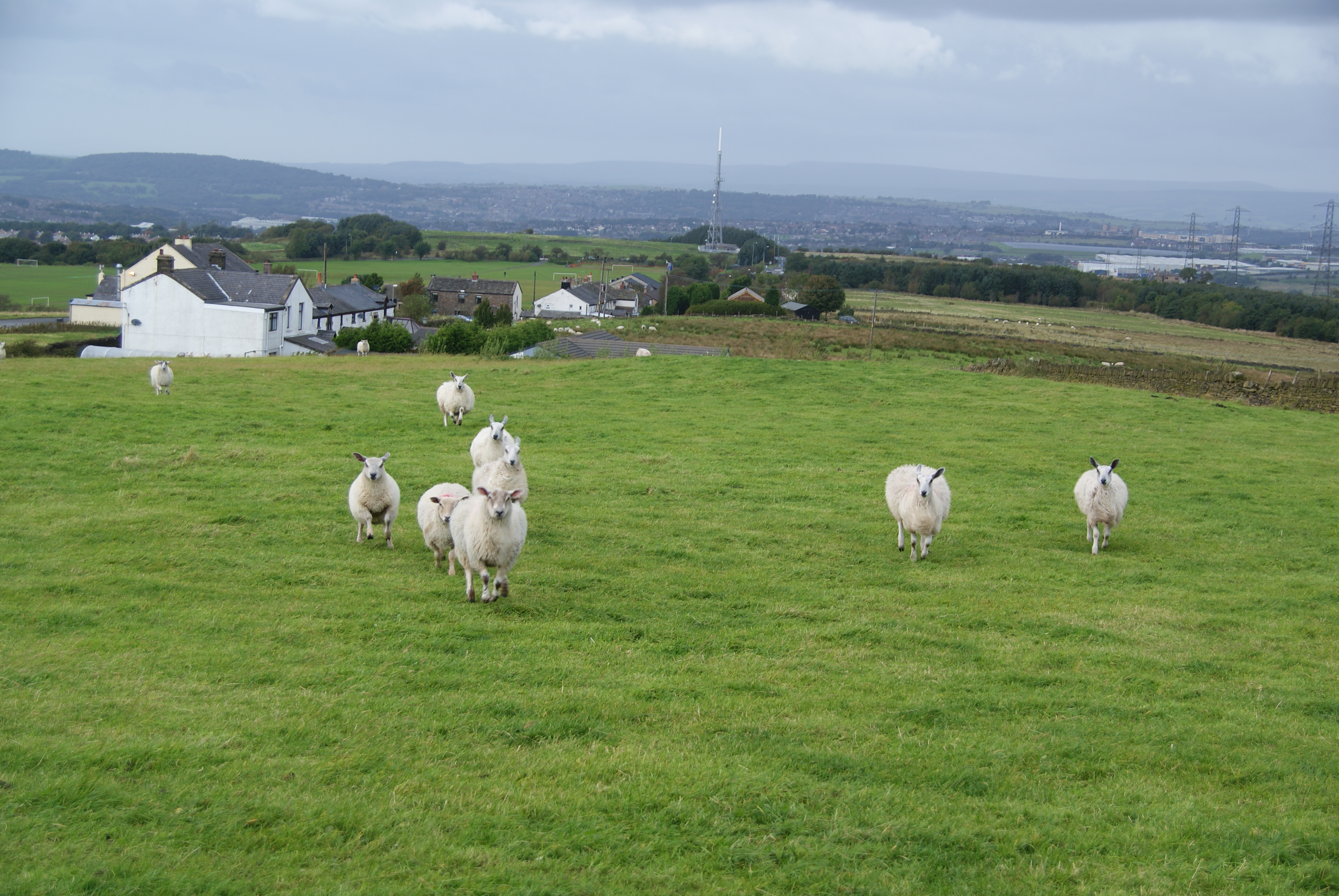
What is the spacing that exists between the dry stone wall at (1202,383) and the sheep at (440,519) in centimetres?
3323

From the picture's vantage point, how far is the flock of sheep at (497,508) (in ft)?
38.5

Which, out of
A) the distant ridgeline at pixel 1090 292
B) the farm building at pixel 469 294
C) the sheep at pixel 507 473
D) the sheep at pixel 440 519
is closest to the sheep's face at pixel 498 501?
the sheep at pixel 440 519

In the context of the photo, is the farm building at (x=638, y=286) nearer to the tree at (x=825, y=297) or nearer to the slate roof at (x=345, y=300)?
the tree at (x=825, y=297)

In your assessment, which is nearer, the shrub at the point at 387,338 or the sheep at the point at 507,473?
the sheep at the point at 507,473

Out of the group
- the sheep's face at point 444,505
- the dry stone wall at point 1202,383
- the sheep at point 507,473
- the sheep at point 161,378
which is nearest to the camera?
the sheep's face at point 444,505

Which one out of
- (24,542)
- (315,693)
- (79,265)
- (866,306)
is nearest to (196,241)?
(79,265)

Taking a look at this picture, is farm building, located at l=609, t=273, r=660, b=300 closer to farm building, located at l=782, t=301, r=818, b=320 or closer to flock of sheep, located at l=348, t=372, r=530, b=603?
farm building, located at l=782, t=301, r=818, b=320

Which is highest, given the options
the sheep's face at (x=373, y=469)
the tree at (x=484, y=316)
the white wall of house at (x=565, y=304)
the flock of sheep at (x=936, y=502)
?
the white wall of house at (x=565, y=304)

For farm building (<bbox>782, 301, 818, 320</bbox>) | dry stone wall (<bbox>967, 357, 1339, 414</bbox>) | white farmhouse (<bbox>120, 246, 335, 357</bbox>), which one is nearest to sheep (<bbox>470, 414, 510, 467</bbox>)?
dry stone wall (<bbox>967, 357, 1339, 414</bbox>)

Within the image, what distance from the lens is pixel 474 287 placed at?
10750cm

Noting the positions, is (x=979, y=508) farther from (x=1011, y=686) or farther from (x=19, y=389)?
(x=19, y=389)

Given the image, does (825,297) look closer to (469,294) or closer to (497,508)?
(469,294)

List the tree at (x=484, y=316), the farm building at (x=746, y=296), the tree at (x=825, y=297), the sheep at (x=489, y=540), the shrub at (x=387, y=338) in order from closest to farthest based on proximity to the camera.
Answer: the sheep at (x=489, y=540) < the shrub at (x=387, y=338) < the tree at (x=484, y=316) < the farm building at (x=746, y=296) < the tree at (x=825, y=297)

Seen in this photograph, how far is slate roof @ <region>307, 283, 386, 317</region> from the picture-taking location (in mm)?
68875
